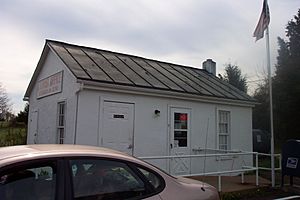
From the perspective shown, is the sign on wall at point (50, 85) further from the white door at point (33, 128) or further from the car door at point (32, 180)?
the car door at point (32, 180)

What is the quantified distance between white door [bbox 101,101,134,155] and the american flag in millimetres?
4971

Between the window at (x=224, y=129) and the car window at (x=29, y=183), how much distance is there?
12117 millimetres

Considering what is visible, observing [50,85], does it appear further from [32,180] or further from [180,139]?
[32,180]

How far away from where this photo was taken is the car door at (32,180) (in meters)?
3.01

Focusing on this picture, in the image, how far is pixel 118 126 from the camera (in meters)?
11.2

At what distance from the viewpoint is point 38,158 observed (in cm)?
319

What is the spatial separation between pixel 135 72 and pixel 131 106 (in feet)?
6.64

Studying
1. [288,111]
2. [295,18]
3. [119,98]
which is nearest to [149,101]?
[119,98]

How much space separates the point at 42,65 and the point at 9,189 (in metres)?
12.1

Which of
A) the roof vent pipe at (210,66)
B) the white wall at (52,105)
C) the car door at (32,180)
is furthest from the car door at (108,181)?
the roof vent pipe at (210,66)

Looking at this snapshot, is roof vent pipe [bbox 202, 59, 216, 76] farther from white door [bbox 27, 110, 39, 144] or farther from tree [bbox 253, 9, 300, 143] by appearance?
tree [bbox 253, 9, 300, 143]

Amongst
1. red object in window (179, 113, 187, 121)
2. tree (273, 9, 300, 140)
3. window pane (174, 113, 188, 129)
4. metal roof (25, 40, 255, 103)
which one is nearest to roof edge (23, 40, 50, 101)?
metal roof (25, 40, 255, 103)

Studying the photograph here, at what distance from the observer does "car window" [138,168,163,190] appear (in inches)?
151

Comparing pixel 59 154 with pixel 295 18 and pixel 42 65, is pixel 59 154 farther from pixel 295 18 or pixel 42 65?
pixel 295 18
